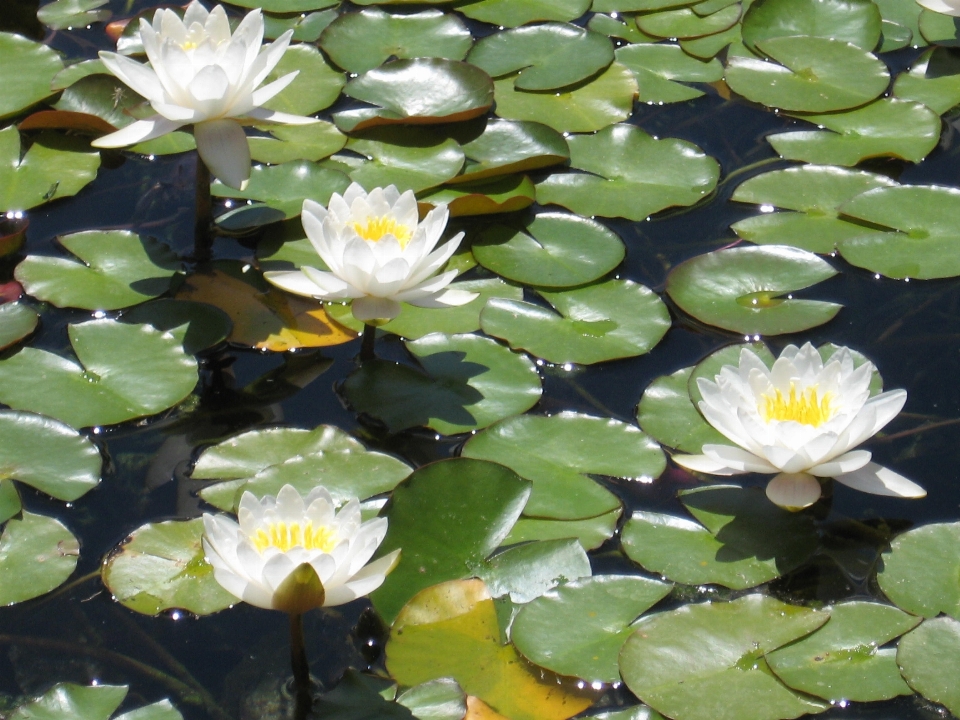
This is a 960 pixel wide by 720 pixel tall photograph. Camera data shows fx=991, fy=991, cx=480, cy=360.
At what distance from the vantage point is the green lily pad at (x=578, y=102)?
3307 millimetres

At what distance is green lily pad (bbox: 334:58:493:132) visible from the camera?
3211 mm

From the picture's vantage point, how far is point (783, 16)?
3.67 metres

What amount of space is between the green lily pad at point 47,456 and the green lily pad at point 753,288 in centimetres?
153

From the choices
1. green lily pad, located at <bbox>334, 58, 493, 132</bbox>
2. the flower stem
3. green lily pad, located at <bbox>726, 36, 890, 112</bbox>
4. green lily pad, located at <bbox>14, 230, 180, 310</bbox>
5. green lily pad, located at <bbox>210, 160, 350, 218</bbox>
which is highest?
green lily pad, located at <bbox>726, 36, 890, 112</bbox>

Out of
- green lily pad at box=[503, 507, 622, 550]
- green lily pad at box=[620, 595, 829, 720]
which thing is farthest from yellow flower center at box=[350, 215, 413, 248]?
green lily pad at box=[620, 595, 829, 720]

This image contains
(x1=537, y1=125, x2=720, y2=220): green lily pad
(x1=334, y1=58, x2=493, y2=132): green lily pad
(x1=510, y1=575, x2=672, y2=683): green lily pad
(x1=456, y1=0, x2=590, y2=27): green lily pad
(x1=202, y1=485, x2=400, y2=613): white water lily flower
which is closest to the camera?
(x1=202, y1=485, x2=400, y2=613): white water lily flower

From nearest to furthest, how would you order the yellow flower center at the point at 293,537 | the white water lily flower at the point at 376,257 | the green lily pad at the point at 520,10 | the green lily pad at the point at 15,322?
the yellow flower center at the point at 293,537
the white water lily flower at the point at 376,257
the green lily pad at the point at 15,322
the green lily pad at the point at 520,10

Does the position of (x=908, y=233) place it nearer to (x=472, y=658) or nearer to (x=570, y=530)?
(x=570, y=530)

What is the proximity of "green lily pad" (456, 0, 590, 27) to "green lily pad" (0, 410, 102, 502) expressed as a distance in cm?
227

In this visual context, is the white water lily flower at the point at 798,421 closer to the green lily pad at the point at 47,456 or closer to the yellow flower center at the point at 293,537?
the yellow flower center at the point at 293,537

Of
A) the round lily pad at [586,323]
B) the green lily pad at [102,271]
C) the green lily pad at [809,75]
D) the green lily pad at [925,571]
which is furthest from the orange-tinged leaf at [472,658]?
the green lily pad at [809,75]

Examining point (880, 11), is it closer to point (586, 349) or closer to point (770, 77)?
point (770, 77)

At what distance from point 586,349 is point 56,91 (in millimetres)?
2006

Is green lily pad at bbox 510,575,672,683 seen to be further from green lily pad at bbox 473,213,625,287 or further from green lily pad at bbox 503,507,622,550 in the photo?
green lily pad at bbox 473,213,625,287
